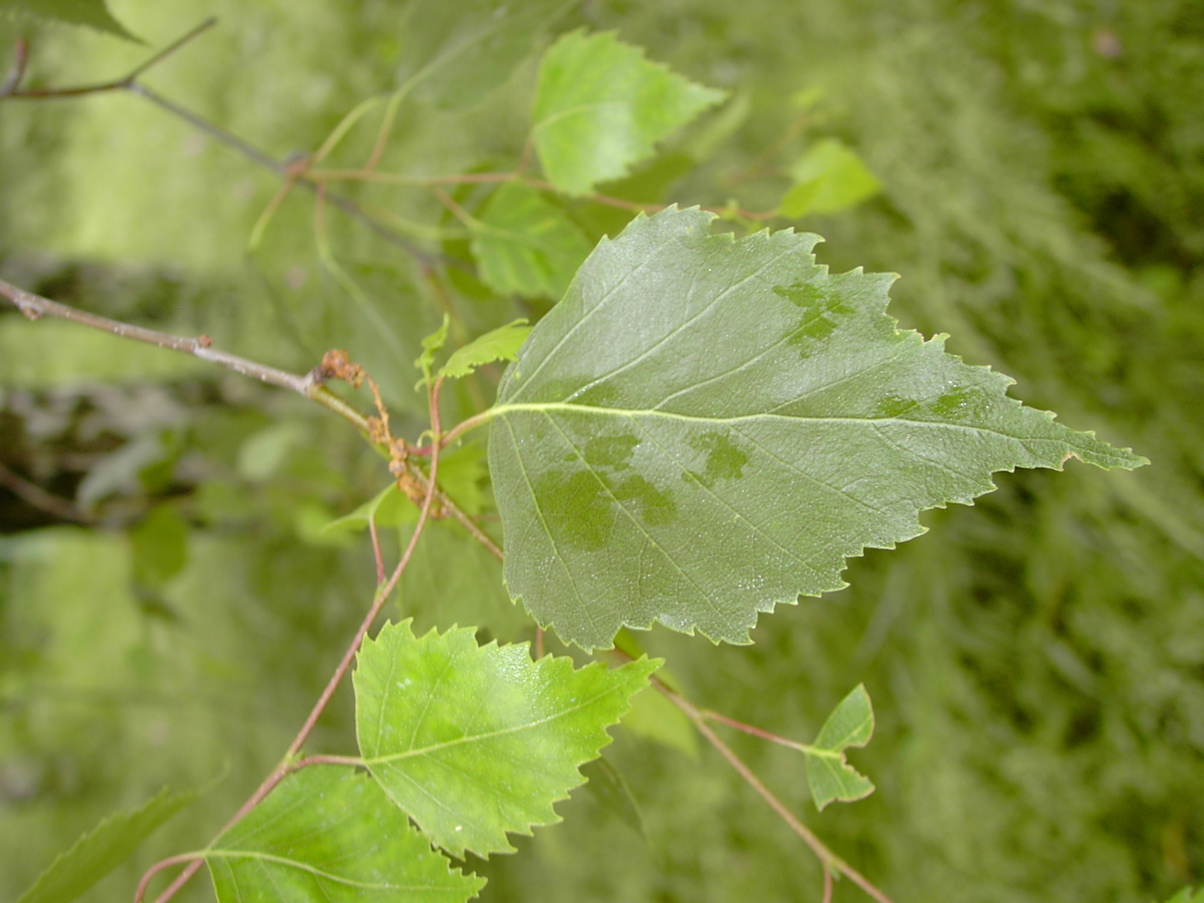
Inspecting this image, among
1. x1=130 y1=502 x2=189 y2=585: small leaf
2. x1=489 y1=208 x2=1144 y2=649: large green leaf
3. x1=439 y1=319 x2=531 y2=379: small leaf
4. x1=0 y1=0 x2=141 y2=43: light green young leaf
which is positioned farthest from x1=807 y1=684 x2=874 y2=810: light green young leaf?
x1=130 y1=502 x2=189 y2=585: small leaf

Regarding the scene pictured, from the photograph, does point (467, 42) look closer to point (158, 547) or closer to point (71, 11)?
point (71, 11)

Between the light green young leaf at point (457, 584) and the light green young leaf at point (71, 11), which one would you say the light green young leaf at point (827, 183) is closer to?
the light green young leaf at point (457, 584)

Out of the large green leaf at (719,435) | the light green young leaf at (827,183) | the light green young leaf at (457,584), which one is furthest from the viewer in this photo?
the light green young leaf at (827,183)

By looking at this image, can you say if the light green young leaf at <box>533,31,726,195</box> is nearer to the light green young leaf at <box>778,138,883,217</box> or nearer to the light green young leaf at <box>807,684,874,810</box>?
the light green young leaf at <box>778,138,883,217</box>

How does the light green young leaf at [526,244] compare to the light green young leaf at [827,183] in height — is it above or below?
below

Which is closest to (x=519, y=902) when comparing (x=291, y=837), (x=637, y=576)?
(x=291, y=837)

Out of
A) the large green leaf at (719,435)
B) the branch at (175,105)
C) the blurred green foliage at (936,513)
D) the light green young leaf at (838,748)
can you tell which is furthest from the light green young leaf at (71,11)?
the light green young leaf at (838,748)
